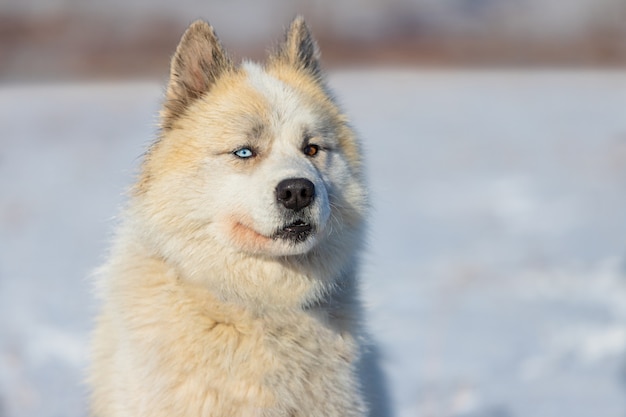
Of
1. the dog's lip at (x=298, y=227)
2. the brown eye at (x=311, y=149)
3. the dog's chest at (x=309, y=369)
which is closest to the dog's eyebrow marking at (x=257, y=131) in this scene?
the brown eye at (x=311, y=149)

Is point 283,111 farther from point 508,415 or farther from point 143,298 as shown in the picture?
point 508,415

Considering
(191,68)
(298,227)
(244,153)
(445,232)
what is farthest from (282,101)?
(445,232)

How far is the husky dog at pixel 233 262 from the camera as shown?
381 cm

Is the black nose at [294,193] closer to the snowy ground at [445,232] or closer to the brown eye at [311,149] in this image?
the brown eye at [311,149]

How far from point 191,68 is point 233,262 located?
936 millimetres

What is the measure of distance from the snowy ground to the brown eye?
640 mm

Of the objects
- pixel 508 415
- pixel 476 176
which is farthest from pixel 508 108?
pixel 508 415

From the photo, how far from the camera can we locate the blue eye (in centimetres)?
402

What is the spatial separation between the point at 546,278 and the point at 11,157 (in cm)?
618

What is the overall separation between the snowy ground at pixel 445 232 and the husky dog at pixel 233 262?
37 cm

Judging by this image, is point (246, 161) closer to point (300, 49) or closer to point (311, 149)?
point (311, 149)

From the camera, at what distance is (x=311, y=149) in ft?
13.8

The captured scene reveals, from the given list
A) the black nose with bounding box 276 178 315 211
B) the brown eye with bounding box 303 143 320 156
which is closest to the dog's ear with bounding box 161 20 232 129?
the brown eye with bounding box 303 143 320 156

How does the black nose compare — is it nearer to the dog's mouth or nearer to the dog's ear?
the dog's mouth
